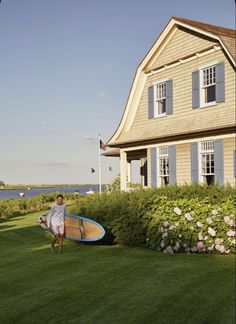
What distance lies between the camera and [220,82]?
16.5 meters

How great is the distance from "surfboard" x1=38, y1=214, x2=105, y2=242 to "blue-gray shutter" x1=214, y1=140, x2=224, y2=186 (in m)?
5.44

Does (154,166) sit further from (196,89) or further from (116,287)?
(116,287)

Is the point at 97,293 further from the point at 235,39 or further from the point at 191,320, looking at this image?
the point at 235,39

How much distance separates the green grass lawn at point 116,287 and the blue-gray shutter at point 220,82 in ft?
23.7

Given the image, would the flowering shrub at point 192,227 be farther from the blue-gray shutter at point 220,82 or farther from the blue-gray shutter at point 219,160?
the blue-gray shutter at point 220,82

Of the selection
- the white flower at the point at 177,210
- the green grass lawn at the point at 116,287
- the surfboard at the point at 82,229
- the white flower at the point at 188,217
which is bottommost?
the green grass lawn at the point at 116,287

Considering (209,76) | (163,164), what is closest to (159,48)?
(209,76)

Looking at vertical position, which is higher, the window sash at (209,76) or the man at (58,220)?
the window sash at (209,76)

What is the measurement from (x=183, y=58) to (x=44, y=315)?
14.2 metres

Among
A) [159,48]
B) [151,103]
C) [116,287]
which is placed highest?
[159,48]

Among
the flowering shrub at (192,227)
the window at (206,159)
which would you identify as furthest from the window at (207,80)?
the flowering shrub at (192,227)

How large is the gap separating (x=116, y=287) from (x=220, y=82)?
10648 mm

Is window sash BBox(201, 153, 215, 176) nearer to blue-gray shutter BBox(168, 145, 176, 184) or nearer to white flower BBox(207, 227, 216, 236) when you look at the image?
blue-gray shutter BBox(168, 145, 176, 184)

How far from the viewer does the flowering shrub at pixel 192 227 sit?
11344mm
